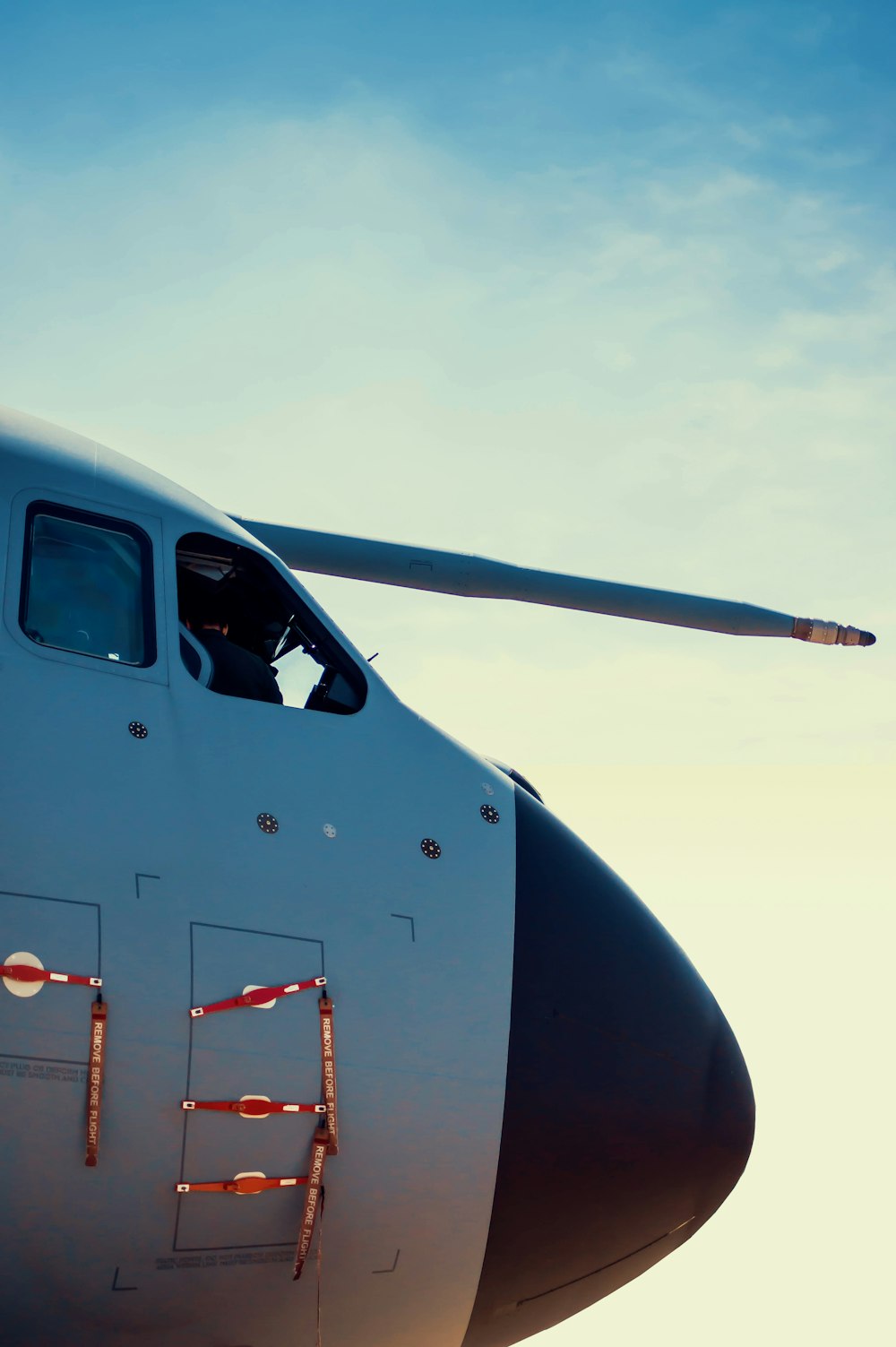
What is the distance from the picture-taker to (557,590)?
1036cm

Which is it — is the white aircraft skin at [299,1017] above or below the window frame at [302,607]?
below

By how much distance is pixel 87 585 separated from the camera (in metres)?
6.46

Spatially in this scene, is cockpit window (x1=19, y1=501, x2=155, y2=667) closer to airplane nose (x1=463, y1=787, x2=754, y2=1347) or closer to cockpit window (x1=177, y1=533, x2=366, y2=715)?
cockpit window (x1=177, y1=533, x2=366, y2=715)

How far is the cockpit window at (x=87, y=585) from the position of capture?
246 inches

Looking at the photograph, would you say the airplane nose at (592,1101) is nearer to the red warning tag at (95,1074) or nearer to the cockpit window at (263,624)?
the cockpit window at (263,624)

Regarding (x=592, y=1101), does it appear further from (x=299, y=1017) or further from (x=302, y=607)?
(x=302, y=607)

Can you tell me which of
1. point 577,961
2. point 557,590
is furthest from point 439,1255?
point 557,590

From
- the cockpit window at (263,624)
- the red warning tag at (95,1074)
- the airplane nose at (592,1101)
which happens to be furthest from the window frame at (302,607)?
the red warning tag at (95,1074)

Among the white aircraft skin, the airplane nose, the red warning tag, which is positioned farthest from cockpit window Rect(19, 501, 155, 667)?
the airplane nose

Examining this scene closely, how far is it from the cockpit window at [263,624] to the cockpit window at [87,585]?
44 centimetres

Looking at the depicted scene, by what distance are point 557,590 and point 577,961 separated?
3992 mm

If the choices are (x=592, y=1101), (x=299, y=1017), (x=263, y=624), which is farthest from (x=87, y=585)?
(x=592, y=1101)

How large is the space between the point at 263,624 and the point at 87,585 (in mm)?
1339

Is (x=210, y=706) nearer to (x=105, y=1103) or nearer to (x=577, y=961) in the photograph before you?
(x=105, y=1103)
